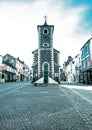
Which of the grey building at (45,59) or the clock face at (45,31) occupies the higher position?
the clock face at (45,31)

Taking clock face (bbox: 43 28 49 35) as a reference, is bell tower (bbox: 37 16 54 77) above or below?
below

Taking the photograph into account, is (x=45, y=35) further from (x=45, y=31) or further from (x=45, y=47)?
Result: (x=45, y=47)

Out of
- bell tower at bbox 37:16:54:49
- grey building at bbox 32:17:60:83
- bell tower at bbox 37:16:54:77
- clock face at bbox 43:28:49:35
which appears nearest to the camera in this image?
grey building at bbox 32:17:60:83

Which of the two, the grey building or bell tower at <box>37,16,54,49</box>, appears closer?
the grey building

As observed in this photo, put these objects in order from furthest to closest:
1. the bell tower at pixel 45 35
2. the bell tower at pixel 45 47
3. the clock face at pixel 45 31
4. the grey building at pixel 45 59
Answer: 1. the clock face at pixel 45 31
2. the bell tower at pixel 45 35
3. the bell tower at pixel 45 47
4. the grey building at pixel 45 59

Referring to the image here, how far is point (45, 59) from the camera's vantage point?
131ft

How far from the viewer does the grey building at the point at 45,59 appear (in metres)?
39.3

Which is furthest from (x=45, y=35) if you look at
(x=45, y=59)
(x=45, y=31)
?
(x=45, y=59)

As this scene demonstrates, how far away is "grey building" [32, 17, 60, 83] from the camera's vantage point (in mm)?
39312

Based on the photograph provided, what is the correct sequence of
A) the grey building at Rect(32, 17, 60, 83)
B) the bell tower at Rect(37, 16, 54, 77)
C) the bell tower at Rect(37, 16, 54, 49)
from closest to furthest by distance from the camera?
the grey building at Rect(32, 17, 60, 83) < the bell tower at Rect(37, 16, 54, 77) < the bell tower at Rect(37, 16, 54, 49)

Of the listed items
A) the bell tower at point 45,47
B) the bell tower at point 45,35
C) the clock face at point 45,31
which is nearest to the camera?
the bell tower at point 45,47

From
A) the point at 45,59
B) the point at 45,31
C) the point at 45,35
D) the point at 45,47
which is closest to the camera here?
the point at 45,59

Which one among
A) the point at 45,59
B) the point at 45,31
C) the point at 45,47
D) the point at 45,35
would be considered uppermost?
the point at 45,31

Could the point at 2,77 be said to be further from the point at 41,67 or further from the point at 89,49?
the point at 89,49
